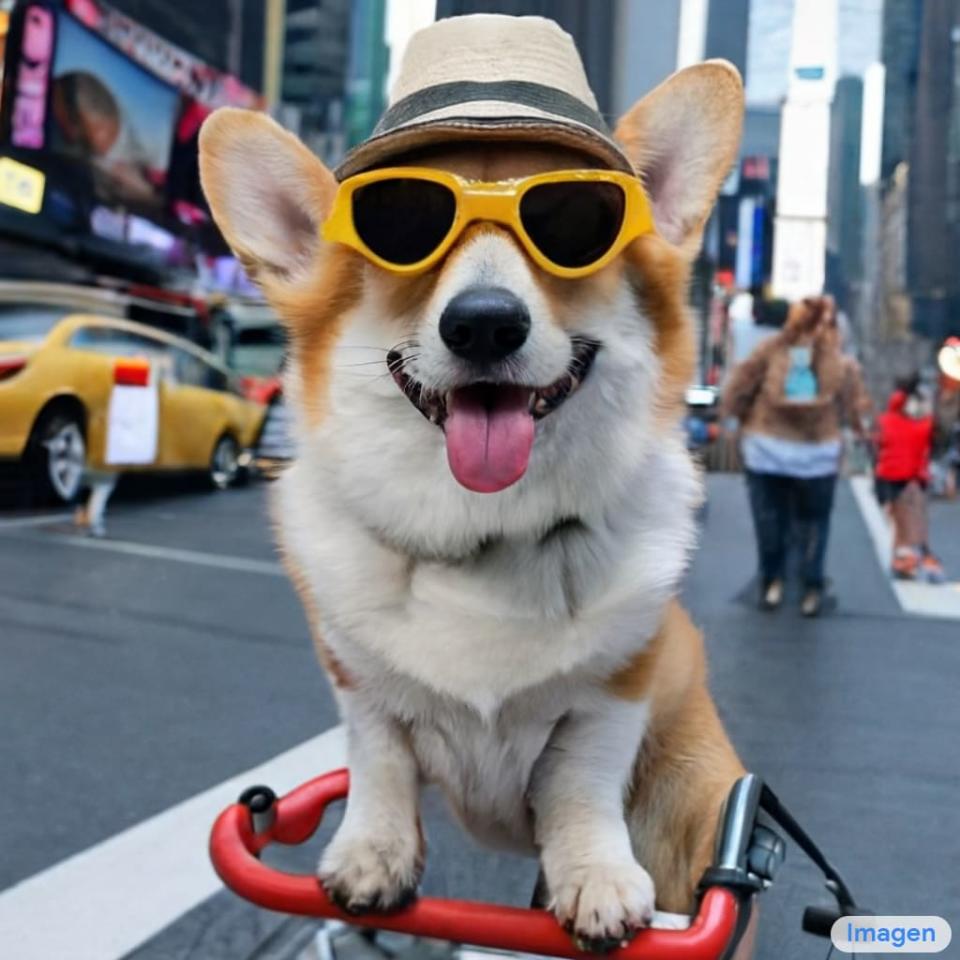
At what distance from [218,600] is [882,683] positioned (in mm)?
3187

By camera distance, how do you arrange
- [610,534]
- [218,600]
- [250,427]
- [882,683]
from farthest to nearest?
[250,427] → [218,600] → [882,683] → [610,534]

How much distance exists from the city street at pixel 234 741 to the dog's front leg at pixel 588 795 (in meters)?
0.33

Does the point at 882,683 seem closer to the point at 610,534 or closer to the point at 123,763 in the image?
the point at 123,763

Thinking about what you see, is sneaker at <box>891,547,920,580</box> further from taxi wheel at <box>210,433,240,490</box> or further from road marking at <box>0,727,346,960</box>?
taxi wheel at <box>210,433,240,490</box>

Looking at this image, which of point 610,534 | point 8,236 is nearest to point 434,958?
point 610,534

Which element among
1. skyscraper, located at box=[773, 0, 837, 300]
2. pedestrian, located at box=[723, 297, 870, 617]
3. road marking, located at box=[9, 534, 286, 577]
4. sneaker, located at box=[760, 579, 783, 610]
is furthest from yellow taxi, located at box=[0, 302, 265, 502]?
skyscraper, located at box=[773, 0, 837, 300]

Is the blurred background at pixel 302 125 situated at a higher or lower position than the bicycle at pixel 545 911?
higher

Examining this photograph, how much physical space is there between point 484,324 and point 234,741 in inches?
107

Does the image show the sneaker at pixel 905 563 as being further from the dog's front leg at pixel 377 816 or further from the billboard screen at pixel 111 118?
the billboard screen at pixel 111 118

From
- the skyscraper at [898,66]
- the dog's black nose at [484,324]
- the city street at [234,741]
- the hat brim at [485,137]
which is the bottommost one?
the city street at [234,741]

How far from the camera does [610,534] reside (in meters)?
1.48

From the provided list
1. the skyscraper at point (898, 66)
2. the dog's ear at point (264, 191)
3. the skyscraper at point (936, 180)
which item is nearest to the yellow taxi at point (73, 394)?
the skyscraper at point (898, 66)

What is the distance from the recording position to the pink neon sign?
39.7 feet

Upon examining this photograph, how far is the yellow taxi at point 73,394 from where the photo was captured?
337 inches
